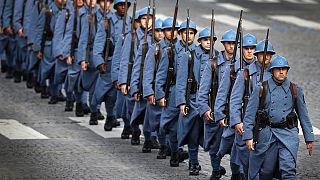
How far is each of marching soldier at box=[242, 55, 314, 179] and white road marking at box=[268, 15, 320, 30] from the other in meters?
20.9

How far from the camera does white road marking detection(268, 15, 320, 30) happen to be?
41.3m

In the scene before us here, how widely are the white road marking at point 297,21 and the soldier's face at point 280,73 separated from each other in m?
20.9

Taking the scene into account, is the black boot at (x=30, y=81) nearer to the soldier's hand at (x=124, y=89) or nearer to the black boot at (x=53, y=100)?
the black boot at (x=53, y=100)

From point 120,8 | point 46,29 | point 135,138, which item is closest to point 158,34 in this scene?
point 135,138

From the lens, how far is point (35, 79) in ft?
101

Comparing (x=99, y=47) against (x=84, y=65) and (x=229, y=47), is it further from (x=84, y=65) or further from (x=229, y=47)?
(x=229, y=47)

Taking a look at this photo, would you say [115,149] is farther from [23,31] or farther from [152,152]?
[23,31]

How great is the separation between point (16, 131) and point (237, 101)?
20.8 feet

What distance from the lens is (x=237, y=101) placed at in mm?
20703

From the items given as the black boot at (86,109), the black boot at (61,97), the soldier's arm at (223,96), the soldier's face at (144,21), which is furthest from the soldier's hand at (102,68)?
the soldier's arm at (223,96)

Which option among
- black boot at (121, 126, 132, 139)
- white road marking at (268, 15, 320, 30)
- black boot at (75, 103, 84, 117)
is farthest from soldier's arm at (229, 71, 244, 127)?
white road marking at (268, 15, 320, 30)

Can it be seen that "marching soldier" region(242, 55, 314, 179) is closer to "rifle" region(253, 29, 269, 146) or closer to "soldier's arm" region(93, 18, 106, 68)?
"rifle" region(253, 29, 269, 146)

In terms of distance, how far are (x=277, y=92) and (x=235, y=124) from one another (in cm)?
90

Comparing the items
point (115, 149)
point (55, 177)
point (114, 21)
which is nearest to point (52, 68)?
point (114, 21)
